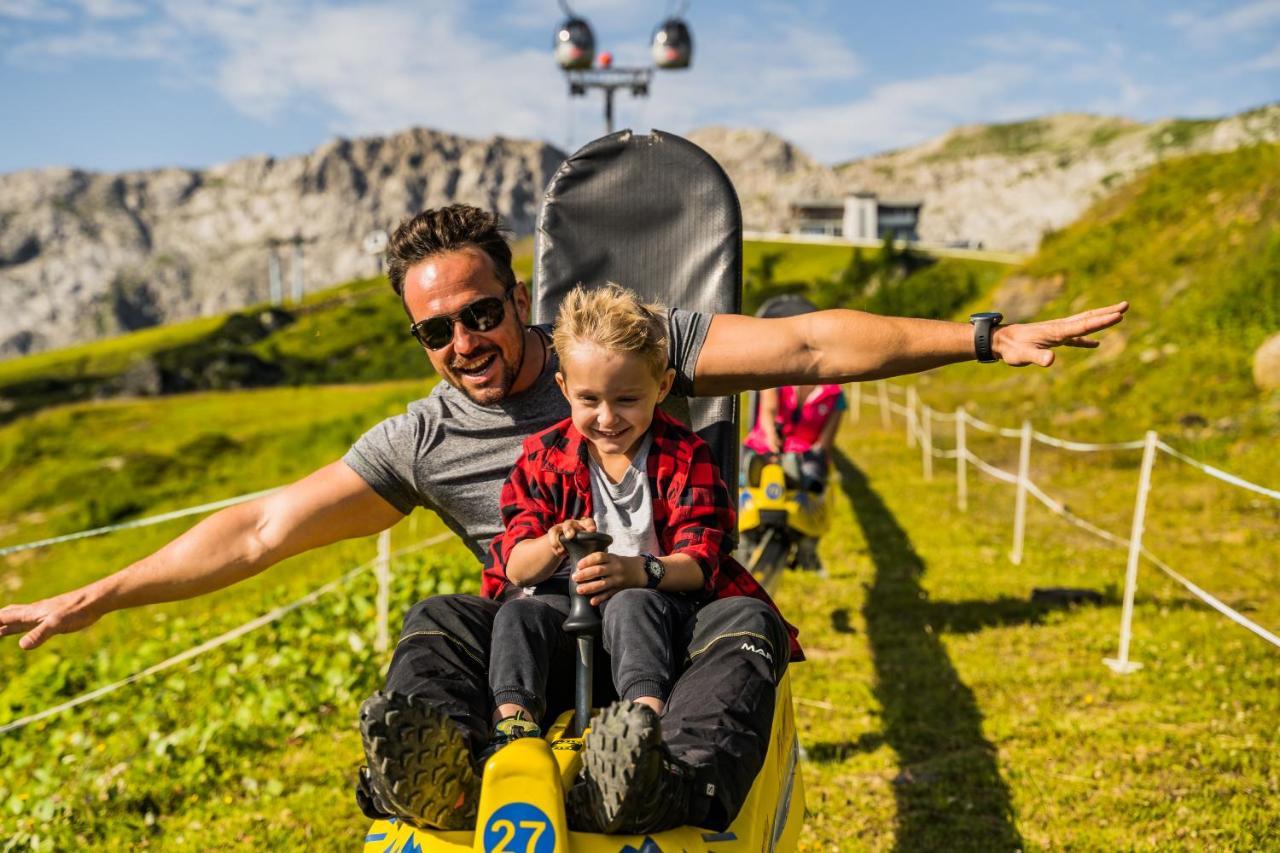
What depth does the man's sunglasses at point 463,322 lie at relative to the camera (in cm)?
334

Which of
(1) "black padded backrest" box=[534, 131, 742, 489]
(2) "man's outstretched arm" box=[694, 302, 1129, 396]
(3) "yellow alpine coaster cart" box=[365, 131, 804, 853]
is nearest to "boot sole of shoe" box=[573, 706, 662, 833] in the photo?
(3) "yellow alpine coaster cart" box=[365, 131, 804, 853]

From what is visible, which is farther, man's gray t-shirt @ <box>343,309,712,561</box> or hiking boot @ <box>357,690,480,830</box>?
man's gray t-shirt @ <box>343,309,712,561</box>

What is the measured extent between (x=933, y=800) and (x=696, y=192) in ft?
9.11

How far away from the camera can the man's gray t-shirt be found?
11.5ft

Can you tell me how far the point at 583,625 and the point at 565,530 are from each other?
0.74 ft

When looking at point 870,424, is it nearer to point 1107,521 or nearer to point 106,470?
point 1107,521

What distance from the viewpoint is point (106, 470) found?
3788 centimetres

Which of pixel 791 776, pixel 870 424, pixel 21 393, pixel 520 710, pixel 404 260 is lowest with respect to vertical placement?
pixel 21 393

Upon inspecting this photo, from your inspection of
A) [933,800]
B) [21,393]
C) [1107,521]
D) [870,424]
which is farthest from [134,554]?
[21,393]

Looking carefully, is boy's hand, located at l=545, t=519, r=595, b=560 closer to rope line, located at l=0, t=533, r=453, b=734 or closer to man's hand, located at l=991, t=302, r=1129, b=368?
man's hand, located at l=991, t=302, r=1129, b=368

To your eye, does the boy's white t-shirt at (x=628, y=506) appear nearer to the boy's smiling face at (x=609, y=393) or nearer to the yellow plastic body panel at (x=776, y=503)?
the boy's smiling face at (x=609, y=393)

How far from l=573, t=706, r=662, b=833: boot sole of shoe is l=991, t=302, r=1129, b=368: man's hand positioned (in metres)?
1.32

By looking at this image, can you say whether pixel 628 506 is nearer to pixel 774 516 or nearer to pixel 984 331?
pixel 984 331

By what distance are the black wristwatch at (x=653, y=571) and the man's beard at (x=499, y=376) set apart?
0.92m
